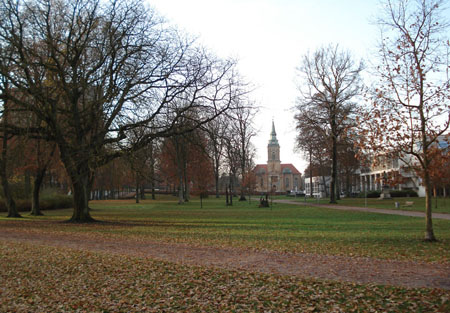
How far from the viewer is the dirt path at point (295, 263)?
26.7 ft

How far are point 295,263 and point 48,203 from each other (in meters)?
36.4

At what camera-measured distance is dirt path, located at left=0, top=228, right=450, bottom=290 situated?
8125 mm

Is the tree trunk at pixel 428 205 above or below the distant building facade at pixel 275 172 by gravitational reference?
below

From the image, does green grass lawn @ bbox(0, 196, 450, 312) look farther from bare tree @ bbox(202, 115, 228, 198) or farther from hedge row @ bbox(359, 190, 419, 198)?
hedge row @ bbox(359, 190, 419, 198)

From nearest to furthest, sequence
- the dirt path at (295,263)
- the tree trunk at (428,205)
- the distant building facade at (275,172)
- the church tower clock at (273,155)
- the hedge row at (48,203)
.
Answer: the dirt path at (295,263), the tree trunk at (428,205), the hedge row at (48,203), the distant building facade at (275,172), the church tower clock at (273,155)

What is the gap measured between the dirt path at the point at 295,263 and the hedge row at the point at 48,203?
80.4 ft

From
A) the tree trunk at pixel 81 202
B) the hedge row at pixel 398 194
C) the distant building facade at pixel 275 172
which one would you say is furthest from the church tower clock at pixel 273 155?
the tree trunk at pixel 81 202

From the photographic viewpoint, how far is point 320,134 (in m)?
42.7

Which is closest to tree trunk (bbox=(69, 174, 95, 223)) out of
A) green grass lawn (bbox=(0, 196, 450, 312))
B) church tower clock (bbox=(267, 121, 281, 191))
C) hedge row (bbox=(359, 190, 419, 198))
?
green grass lawn (bbox=(0, 196, 450, 312))

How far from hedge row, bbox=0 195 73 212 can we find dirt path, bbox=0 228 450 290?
80.4 feet

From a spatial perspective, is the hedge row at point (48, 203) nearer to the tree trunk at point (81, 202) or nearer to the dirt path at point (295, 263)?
the tree trunk at point (81, 202)

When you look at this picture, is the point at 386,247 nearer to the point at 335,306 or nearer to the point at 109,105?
the point at 335,306

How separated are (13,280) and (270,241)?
312 inches

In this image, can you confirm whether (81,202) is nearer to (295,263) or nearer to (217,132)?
(217,132)
